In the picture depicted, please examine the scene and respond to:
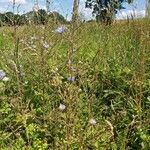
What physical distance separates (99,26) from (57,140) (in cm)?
376

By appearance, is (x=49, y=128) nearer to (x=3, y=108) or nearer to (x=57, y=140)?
(x=57, y=140)

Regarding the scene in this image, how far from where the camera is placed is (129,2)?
3.70 metres

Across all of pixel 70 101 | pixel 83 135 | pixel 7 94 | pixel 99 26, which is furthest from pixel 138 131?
pixel 99 26

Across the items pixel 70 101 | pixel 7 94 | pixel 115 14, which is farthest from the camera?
pixel 115 14

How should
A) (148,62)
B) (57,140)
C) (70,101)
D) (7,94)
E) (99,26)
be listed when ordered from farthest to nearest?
(99,26) < (148,62) < (7,94) < (57,140) < (70,101)

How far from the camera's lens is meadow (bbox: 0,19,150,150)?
2.46 meters

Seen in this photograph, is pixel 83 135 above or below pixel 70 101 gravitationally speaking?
below

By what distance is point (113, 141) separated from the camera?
270 centimetres

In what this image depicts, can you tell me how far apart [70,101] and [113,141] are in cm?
65

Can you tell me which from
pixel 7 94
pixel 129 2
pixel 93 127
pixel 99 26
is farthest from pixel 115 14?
pixel 93 127

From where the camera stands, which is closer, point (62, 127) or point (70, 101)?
point (70, 101)

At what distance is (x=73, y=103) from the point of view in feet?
7.11

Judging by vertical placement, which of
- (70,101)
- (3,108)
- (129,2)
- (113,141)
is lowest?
(113,141)

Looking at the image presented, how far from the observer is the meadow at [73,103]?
8.07ft
